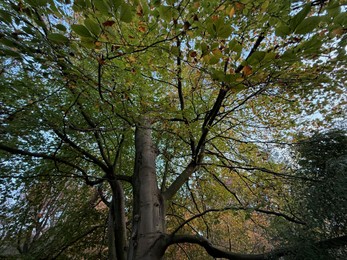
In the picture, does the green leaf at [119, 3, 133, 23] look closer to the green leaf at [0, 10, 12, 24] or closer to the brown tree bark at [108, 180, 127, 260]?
the green leaf at [0, 10, 12, 24]

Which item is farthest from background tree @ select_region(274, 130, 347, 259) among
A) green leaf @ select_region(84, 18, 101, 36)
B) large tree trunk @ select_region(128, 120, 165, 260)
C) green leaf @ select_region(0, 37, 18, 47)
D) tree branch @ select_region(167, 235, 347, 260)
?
green leaf @ select_region(0, 37, 18, 47)

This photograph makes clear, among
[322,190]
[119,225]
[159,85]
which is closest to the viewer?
[322,190]

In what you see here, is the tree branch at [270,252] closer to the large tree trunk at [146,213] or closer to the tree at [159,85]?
the tree at [159,85]

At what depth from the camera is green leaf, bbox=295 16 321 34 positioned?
2.99ft

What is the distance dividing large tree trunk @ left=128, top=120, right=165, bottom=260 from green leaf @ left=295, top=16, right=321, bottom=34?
1.54 m

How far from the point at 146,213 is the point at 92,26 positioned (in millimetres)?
1973

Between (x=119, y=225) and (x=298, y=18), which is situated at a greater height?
(x=298, y=18)

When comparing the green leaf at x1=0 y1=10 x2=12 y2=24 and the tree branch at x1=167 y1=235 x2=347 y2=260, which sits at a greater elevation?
the green leaf at x1=0 y1=10 x2=12 y2=24

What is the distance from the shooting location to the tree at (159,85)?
44.5 inches

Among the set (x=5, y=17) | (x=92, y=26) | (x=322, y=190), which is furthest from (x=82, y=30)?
(x=322, y=190)

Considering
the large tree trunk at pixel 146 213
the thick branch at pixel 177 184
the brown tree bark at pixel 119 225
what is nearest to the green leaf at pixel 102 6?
the large tree trunk at pixel 146 213

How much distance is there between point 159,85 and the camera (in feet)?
10.6

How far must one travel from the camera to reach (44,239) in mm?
5207

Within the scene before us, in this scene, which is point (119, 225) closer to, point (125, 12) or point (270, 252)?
point (270, 252)
